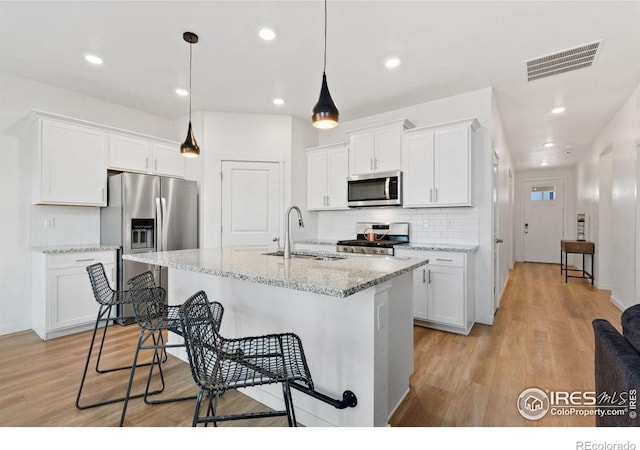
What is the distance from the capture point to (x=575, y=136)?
5492 mm

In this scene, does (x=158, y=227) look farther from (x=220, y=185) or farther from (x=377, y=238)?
(x=377, y=238)

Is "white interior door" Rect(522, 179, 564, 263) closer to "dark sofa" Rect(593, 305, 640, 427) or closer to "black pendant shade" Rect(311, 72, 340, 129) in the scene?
"dark sofa" Rect(593, 305, 640, 427)

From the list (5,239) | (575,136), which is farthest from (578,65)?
(5,239)

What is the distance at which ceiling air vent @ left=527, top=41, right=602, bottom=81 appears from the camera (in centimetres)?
275

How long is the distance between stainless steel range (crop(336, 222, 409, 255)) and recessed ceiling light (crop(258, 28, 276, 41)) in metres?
2.40

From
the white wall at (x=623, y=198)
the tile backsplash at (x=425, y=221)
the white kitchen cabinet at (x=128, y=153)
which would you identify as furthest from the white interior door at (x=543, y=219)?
the white kitchen cabinet at (x=128, y=153)

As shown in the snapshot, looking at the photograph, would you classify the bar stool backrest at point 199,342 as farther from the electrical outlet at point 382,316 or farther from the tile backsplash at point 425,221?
the tile backsplash at point 425,221

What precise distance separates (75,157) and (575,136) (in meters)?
7.50

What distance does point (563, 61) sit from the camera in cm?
295

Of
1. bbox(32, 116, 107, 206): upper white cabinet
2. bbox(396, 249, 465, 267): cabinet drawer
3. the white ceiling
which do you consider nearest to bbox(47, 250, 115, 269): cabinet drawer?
bbox(32, 116, 107, 206): upper white cabinet

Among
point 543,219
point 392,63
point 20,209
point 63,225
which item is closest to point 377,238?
point 392,63

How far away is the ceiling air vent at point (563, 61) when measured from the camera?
2.75m
